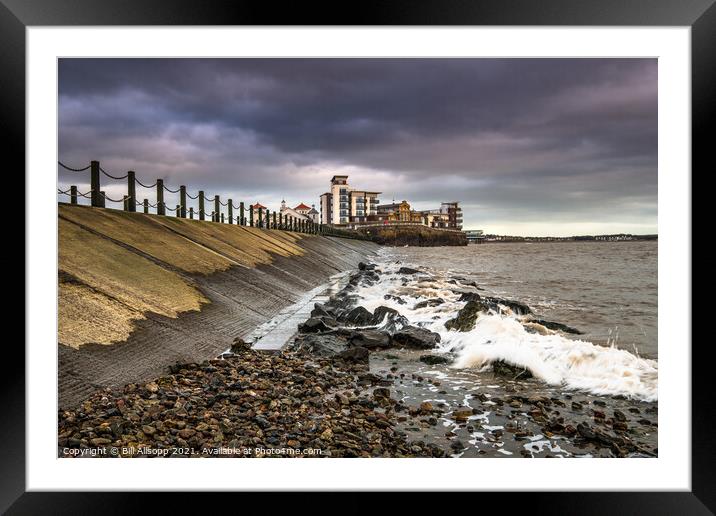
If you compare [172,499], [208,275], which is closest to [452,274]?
[208,275]

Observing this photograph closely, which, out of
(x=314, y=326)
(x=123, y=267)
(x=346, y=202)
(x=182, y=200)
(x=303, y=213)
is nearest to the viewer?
(x=123, y=267)

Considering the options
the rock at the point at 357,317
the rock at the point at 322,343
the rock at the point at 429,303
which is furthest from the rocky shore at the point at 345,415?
the rock at the point at 429,303

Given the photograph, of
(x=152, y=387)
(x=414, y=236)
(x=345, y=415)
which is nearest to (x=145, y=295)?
(x=152, y=387)

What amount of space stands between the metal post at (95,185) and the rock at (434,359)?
6482mm

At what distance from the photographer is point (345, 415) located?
3553mm

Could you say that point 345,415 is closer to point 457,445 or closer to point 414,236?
point 457,445

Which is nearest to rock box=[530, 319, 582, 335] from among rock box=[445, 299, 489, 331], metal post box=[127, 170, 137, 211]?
rock box=[445, 299, 489, 331]

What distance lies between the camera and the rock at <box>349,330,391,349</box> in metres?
5.36

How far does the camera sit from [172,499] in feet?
9.52

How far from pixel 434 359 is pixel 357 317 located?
182 centimetres
